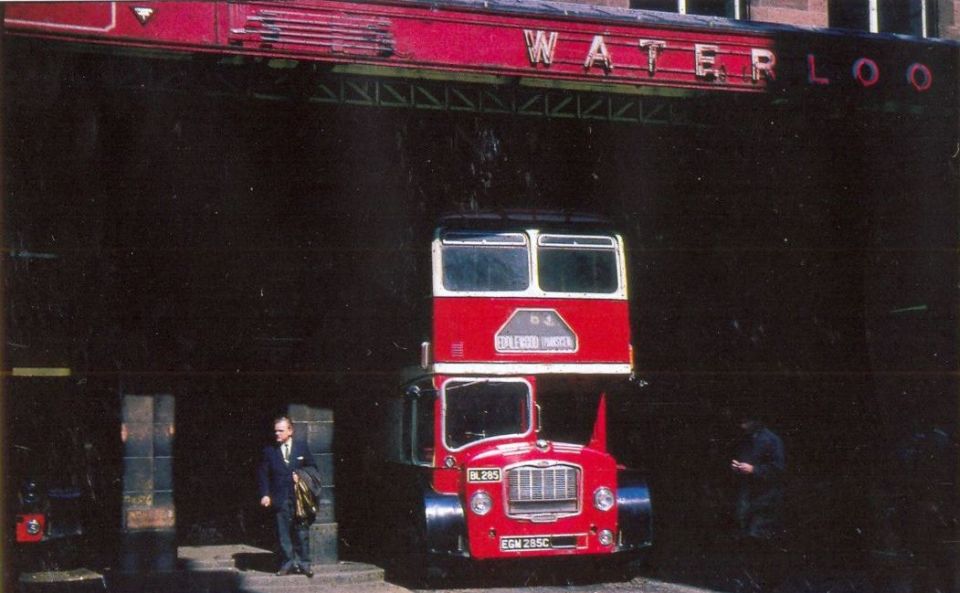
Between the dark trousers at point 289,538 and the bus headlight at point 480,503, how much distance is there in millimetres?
2005

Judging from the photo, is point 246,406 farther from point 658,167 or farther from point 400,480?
point 658,167

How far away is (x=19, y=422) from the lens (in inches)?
595

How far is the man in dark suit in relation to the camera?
13367mm

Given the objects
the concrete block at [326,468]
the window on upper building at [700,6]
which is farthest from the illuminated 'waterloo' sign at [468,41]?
the concrete block at [326,468]

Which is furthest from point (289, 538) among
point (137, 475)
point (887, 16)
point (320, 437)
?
point (887, 16)

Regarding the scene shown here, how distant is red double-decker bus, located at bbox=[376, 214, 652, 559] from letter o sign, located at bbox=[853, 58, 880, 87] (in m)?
5.11

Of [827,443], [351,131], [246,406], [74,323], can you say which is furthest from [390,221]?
[827,443]

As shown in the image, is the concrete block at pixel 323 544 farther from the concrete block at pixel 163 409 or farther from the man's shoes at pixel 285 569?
the concrete block at pixel 163 409

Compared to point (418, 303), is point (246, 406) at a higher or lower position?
lower

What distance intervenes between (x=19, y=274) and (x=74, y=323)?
1.15 m

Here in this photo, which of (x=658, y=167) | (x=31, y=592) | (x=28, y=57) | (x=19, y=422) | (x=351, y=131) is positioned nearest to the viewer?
(x=31, y=592)

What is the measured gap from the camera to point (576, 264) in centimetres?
1411

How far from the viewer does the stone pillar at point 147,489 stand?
1388cm

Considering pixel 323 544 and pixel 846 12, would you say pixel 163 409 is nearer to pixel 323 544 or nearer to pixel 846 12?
pixel 323 544
